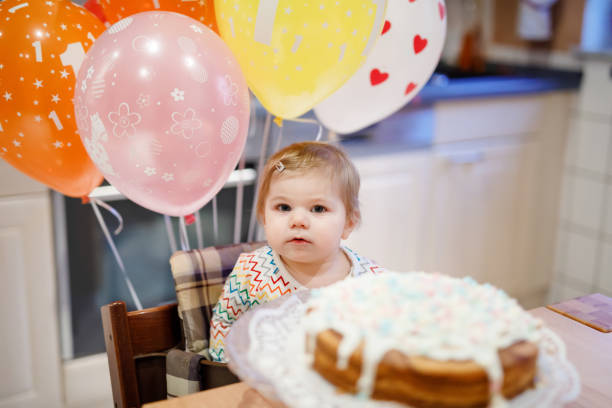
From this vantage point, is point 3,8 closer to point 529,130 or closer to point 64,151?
point 64,151

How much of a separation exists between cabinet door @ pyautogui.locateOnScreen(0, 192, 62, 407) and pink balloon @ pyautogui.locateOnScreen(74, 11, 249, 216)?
0.72 metres

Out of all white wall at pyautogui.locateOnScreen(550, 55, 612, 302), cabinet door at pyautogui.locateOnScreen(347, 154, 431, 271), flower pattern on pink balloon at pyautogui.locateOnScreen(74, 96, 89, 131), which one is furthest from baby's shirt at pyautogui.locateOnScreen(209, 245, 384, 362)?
white wall at pyautogui.locateOnScreen(550, 55, 612, 302)

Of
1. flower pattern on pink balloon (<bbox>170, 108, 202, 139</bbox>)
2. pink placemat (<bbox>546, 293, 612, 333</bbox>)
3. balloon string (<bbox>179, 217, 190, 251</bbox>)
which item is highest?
flower pattern on pink balloon (<bbox>170, 108, 202, 139</bbox>)

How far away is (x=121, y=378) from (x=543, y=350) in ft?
2.11

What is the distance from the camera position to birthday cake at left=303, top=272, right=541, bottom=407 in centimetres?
65

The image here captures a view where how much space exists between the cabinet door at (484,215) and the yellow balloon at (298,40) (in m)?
1.13

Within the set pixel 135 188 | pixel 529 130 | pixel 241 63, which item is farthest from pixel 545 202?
pixel 135 188

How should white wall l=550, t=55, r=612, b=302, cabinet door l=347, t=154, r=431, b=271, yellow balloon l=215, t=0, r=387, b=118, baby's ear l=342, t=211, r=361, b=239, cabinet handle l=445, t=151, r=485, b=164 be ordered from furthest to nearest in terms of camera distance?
white wall l=550, t=55, r=612, b=302
cabinet handle l=445, t=151, r=485, b=164
cabinet door l=347, t=154, r=431, b=271
baby's ear l=342, t=211, r=361, b=239
yellow balloon l=215, t=0, r=387, b=118

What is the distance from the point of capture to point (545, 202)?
2.53m

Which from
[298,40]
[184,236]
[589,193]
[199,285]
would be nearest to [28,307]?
[184,236]

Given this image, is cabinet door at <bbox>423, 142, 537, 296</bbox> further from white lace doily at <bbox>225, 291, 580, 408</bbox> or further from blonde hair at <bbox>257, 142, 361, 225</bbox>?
white lace doily at <bbox>225, 291, 580, 408</bbox>

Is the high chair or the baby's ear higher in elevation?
the baby's ear

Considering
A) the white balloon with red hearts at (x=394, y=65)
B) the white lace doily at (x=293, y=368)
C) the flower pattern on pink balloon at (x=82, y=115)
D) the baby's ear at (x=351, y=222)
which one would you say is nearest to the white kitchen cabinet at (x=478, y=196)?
the white balloon with red hearts at (x=394, y=65)

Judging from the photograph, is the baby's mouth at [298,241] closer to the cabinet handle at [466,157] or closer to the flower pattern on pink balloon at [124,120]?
the flower pattern on pink balloon at [124,120]
